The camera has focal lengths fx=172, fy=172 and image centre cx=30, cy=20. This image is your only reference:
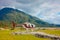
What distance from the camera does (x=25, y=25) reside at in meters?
71.4

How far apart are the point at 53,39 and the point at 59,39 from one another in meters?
1.98

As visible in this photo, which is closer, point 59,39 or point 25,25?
point 59,39

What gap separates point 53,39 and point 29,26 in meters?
39.6

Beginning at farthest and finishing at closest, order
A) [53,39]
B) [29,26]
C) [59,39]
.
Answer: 1. [29,26]
2. [53,39]
3. [59,39]

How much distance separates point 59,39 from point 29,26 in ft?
136

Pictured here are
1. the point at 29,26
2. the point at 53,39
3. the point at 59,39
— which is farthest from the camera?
the point at 29,26

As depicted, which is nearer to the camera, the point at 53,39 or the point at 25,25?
the point at 53,39

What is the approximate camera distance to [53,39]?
30.2 meters

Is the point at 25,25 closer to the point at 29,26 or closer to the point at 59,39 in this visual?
the point at 29,26

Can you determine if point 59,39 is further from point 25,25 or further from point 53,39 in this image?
point 25,25

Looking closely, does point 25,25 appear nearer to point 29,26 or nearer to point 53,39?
point 29,26

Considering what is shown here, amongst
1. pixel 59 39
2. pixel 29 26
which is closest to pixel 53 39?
pixel 59 39

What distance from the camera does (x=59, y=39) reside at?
28328mm

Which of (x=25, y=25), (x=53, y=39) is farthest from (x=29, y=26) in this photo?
(x=53, y=39)
